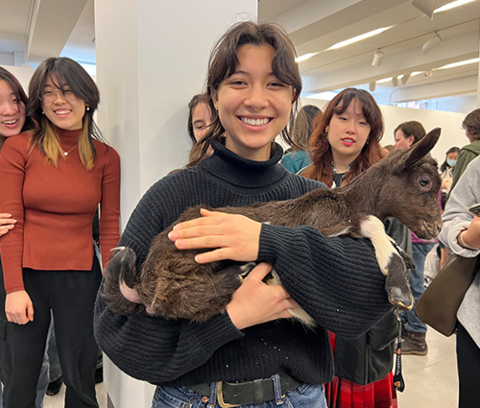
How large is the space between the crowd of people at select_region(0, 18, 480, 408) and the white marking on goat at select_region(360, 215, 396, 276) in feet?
0.09

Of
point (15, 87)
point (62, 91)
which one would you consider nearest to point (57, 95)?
point (62, 91)

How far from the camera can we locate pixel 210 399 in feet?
3.51

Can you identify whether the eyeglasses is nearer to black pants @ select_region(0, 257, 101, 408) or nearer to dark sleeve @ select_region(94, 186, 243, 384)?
black pants @ select_region(0, 257, 101, 408)

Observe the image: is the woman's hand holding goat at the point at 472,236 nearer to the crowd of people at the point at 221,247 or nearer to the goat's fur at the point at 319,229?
the crowd of people at the point at 221,247

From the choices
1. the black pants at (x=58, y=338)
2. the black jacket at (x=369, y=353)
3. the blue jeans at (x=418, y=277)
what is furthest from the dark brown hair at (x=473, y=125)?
the black pants at (x=58, y=338)

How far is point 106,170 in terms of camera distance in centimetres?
234

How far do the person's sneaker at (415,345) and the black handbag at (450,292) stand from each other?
2.53m

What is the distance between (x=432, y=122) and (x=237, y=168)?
14.8 meters

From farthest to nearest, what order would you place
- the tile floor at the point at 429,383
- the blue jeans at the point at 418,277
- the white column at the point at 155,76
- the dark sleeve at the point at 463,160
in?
the blue jeans at the point at 418,277, the dark sleeve at the point at 463,160, the tile floor at the point at 429,383, the white column at the point at 155,76

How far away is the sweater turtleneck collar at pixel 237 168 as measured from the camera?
122cm

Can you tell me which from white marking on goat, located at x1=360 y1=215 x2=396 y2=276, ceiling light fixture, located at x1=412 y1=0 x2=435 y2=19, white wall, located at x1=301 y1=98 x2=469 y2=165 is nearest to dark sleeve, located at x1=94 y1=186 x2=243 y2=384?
white marking on goat, located at x1=360 y1=215 x2=396 y2=276

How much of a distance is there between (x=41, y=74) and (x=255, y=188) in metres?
1.71

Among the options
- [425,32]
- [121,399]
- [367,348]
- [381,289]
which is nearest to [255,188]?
[381,289]

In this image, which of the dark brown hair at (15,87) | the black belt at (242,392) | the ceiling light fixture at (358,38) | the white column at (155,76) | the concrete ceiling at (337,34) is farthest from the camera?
the ceiling light fixture at (358,38)
